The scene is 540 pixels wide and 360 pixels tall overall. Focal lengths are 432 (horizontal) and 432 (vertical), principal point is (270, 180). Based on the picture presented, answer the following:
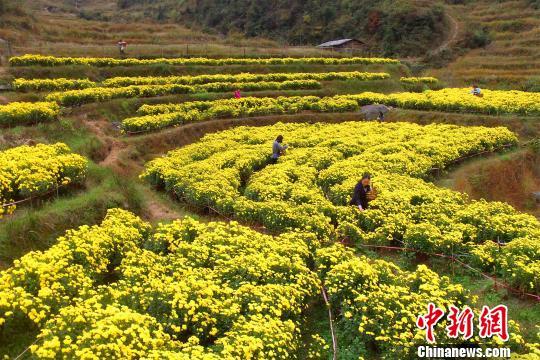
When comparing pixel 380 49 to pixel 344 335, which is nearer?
pixel 344 335

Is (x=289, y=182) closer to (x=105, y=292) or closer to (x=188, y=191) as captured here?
(x=188, y=191)

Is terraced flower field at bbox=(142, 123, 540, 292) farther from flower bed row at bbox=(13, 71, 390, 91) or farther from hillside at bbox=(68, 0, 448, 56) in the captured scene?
hillside at bbox=(68, 0, 448, 56)

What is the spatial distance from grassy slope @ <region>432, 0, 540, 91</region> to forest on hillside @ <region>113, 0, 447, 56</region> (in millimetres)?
8844

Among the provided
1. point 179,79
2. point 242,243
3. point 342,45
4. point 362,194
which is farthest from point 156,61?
point 342,45

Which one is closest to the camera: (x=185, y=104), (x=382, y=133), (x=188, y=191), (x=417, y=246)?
(x=417, y=246)

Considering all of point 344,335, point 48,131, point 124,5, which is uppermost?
point 124,5

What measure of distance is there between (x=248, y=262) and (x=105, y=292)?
3.60 m

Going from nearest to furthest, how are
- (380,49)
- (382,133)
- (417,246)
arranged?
(417,246) → (382,133) → (380,49)

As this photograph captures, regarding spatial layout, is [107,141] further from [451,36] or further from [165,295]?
[451,36]

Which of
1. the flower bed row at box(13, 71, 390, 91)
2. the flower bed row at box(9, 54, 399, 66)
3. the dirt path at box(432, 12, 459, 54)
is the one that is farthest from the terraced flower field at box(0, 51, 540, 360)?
the dirt path at box(432, 12, 459, 54)

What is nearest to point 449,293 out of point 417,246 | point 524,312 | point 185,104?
point 524,312

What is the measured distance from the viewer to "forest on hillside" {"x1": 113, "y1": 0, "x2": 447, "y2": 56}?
285 feet

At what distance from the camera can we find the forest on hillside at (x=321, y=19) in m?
87.0

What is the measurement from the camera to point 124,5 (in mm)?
136375
